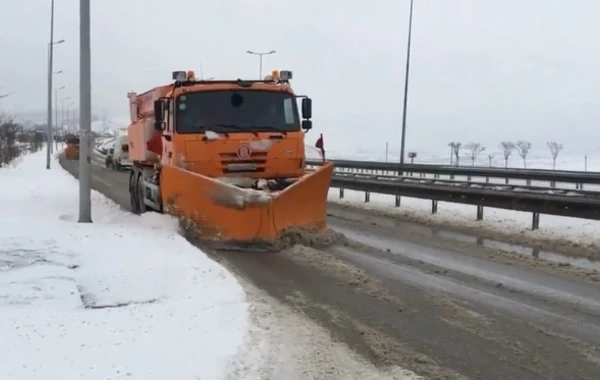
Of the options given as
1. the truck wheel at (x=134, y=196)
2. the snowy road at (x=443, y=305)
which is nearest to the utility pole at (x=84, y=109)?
the truck wheel at (x=134, y=196)

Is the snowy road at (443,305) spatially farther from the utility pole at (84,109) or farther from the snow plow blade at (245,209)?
the utility pole at (84,109)

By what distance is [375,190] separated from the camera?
1766 centimetres

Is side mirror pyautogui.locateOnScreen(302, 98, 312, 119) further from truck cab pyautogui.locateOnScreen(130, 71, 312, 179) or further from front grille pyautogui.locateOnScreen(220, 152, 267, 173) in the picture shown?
front grille pyautogui.locateOnScreen(220, 152, 267, 173)

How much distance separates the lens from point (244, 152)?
37.3 feet

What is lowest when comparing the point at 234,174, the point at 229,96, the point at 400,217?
the point at 400,217

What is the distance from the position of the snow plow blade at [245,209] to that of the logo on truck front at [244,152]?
3.66 ft

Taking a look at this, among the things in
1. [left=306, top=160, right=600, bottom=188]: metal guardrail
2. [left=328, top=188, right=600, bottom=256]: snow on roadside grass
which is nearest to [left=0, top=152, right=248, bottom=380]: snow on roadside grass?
[left=328, top=188, right=600, bottom=256]: snow on roadside grass

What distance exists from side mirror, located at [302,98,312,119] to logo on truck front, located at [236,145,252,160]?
1.44 meters

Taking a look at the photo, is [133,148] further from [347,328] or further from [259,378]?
[259,378]

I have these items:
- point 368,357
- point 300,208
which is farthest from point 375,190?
point 368,357

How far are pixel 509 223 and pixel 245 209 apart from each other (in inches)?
238

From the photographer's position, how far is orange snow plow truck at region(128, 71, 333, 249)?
396 inches

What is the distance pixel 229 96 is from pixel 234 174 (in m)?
1.42

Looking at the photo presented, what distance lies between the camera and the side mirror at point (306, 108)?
12192mm
